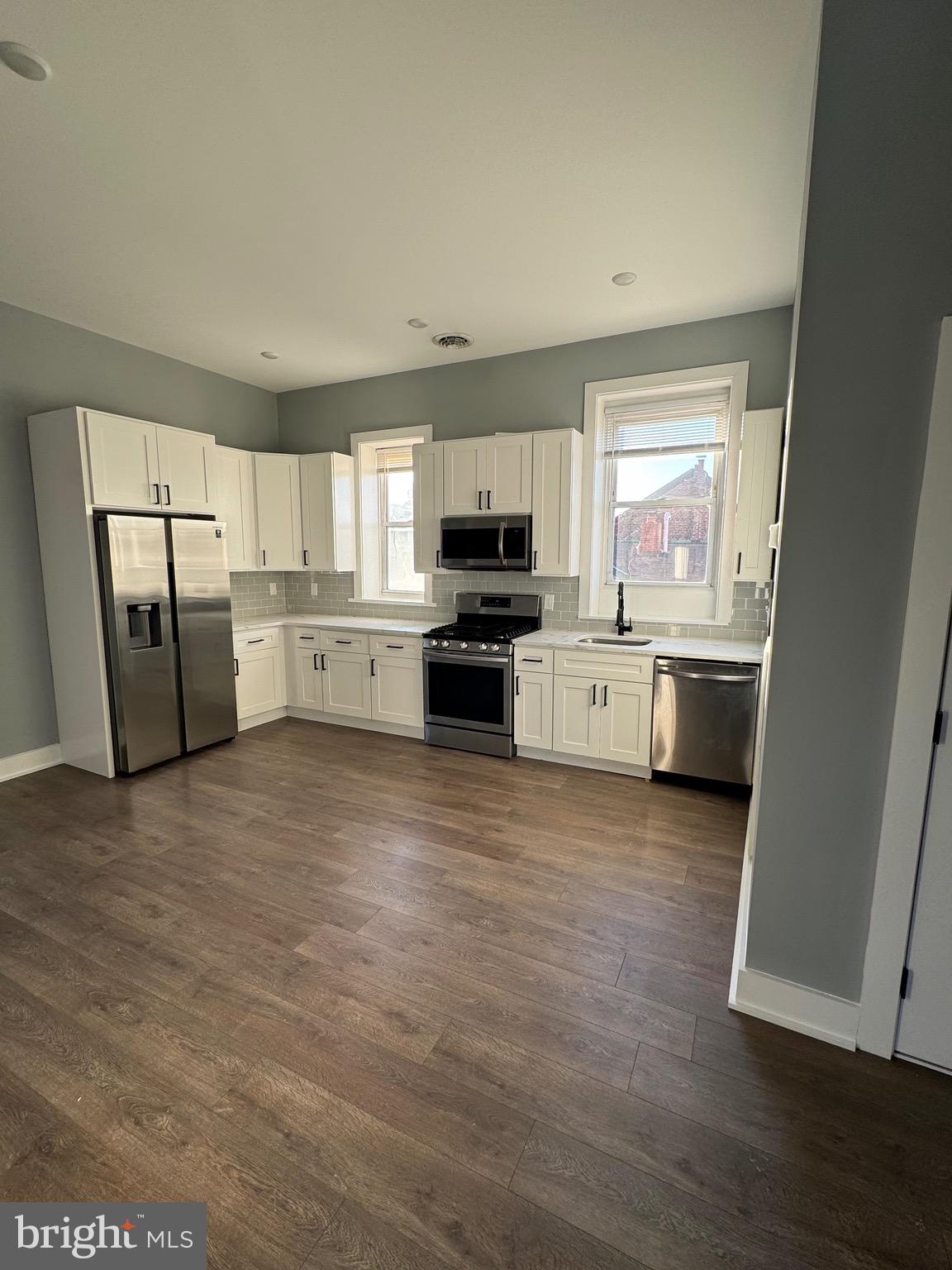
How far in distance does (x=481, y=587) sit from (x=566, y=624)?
800mm

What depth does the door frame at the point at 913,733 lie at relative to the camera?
1389mm

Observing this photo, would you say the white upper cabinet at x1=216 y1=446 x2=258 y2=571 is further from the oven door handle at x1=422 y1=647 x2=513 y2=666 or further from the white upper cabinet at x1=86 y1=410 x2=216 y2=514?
the oven door handle at x1=422 y1=647 x2=513 y2=666

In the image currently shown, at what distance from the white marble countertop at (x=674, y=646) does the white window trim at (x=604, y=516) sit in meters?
0.17

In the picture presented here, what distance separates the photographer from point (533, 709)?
3932 mm

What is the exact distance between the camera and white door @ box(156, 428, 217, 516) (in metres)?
3.87

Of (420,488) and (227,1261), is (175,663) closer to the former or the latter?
(420,488)

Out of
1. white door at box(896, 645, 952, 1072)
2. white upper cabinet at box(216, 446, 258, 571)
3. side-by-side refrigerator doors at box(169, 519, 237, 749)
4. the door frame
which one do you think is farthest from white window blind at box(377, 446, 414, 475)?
white door at box(896, 645, 952, 1072)

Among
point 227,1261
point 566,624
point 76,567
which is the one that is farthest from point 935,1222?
point 76,567

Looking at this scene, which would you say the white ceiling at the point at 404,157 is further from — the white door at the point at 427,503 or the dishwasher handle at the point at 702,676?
the dishwasher handle at the point at 702,676

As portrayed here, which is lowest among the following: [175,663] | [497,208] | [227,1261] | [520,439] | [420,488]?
[227,1261]

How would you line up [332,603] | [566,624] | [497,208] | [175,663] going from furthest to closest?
1. [332,603]
2. [566,624]
3. [175,663]
4. [497,208]

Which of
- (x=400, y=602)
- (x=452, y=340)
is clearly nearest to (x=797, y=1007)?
(x=400, y=602)

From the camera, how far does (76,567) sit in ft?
11.7

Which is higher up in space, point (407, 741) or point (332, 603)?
point (332, 603)
